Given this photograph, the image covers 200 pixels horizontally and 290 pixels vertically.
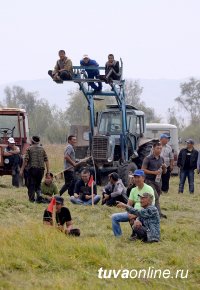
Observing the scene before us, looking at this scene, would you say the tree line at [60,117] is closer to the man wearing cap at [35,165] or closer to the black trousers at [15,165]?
the black trousers at [15,165]

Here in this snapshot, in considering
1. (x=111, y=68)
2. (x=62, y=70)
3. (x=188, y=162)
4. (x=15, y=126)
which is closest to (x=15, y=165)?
(x=15, y=126)

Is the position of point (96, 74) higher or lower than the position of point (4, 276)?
higher

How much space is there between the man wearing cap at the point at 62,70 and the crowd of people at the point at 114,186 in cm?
213

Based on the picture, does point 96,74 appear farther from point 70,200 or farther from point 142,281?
point 142,281

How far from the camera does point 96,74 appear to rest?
24438 mm

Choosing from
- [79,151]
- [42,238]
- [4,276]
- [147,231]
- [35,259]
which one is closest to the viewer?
[4,276]

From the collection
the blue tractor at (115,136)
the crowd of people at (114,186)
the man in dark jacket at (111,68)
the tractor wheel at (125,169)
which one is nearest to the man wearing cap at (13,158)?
the crowd of people at (114,186)

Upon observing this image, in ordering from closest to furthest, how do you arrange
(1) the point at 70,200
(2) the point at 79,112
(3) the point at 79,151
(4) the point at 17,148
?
(1) the point at 70,200, (4) the point at 17,148, (3) the point at 79,151, (2) the point at 79,112

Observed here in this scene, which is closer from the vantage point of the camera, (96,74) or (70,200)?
(70,200)

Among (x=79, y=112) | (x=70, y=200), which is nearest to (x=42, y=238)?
(x=70, y=200)

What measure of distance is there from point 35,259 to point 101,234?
9.57 ft

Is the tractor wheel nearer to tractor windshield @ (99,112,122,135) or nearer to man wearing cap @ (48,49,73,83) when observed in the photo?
tractor windshield @ (99,112,122,135)

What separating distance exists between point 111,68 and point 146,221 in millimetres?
10329

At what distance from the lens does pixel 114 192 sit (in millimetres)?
18547
